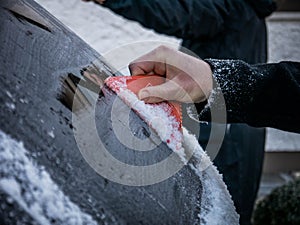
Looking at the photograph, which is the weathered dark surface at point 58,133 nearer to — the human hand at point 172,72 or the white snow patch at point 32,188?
the white snow patch at point 32,188

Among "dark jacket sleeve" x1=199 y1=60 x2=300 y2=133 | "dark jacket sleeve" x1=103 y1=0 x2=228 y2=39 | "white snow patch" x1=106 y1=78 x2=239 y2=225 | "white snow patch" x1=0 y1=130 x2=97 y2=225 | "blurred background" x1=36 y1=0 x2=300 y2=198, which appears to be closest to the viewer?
"white snow patch" x1=0 y1=130 x2=97 y2=225

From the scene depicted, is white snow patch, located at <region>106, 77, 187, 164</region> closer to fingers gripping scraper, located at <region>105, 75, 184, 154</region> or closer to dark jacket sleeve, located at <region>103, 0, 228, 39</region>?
fingers gripping scraper, located at <region>105, 75, 184, 154</region>

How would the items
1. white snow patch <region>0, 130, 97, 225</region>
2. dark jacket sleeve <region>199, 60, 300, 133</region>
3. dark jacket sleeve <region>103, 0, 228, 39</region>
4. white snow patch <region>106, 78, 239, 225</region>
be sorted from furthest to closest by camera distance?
dark jacket sleeve <region>103, 0, 228, 39</region> < dark jacket sleeve <region>199, 60, 300, 133</region> < white snow patch <region>106, 78, 239, 225</region> < white snow patch <region>0, 130, 97, 225</region>

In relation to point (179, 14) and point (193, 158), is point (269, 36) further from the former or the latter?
point (193, 158)

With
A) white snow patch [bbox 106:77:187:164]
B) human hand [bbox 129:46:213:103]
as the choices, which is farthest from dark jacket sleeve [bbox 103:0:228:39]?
white snow patch [bbox 106:77:187:164]

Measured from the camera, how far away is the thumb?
121 cm

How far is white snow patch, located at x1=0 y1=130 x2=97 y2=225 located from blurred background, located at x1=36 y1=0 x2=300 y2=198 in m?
3.51

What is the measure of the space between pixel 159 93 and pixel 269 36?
4.04 metres

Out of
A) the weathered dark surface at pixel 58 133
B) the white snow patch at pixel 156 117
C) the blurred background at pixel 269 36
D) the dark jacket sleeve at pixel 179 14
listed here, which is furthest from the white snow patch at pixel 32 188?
the blurred background at pixel 269 36

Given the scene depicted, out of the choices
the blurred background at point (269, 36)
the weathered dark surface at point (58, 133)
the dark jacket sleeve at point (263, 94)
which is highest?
the weathered dark surface at point (58, 133)

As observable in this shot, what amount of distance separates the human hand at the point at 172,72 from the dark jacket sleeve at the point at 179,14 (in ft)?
4.33

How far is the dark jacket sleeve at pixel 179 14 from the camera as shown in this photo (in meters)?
2.74

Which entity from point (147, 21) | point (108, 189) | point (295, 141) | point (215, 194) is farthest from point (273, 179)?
point (108, 189)

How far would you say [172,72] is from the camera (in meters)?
1.37
